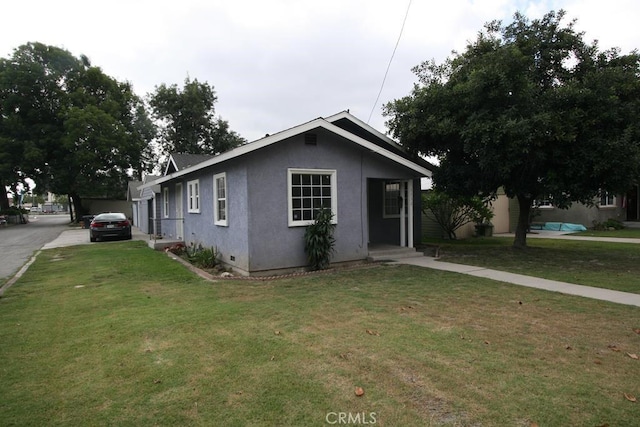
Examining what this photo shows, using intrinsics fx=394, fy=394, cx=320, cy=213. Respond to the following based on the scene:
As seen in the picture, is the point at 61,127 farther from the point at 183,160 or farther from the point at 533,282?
the point at 533,282

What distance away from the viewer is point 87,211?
41375mm

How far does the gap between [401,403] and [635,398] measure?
190 centimetres

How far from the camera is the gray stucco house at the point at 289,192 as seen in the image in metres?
8.92

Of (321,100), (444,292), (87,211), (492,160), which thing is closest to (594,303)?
(444,292)

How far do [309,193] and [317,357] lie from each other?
5.92 meters

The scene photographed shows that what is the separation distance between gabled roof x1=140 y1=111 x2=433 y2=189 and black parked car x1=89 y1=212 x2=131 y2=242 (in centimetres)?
631

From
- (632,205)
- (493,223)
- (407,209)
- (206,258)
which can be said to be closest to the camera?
(206,258)

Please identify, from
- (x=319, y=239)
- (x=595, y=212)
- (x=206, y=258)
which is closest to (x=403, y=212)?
(x=319, y=239)

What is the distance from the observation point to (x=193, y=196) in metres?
13.4

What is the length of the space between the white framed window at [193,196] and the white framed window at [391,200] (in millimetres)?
6151

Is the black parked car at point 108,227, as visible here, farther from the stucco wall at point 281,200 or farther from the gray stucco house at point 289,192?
the stucco wall at point 281,200

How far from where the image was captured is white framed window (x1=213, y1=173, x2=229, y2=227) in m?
10.4

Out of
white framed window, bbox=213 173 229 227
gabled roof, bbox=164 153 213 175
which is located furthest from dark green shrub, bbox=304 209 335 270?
gabled roof, bbox=164 153 213 175

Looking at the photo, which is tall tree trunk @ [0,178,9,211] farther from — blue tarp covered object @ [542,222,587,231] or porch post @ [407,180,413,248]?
blue tarp covered object @ [542,222,587,231]
